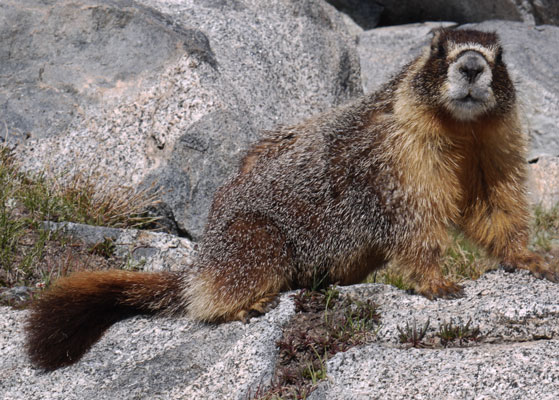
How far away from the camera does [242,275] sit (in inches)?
228

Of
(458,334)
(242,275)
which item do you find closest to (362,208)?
(242,275)

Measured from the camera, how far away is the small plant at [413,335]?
4.82 m

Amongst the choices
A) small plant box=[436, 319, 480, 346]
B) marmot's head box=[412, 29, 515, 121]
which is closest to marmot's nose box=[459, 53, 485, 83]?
marmot's head box=[412, 29, 515, 121]

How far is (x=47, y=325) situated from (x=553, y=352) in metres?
3.69

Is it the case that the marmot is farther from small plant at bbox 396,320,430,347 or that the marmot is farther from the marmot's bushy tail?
small plant at bbox 396,320,430,347

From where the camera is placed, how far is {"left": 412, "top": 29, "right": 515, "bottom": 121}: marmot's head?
5074mm

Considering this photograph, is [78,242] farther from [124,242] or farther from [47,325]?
[47,325]

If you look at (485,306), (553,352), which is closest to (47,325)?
(485,306)

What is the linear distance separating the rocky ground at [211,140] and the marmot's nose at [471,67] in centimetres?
119

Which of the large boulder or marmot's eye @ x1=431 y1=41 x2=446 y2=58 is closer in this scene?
marmot's eye @ x1=431 y1=41 x2=446 y2=58

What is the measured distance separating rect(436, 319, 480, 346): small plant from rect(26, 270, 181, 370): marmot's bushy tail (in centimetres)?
231

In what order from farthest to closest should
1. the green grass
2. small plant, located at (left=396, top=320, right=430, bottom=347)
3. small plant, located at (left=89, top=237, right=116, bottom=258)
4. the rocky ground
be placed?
1. small plant, located at (left=89, top=237, right=116, bottom=258)
2. the green grass
3. small plant, located at (left=396, top=320, right=430, bottom=347)
4. the rocky ground

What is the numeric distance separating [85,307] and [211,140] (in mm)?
3062

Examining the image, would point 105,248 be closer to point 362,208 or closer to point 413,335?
point 362,208
